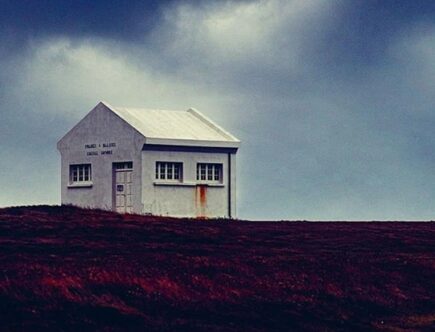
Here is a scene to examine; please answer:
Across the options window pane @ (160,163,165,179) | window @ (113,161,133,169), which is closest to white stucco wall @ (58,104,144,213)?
window @ (113,161,133,169)

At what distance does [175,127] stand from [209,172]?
9.21 feet

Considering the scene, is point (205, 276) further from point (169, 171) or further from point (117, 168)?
point (117, 168)

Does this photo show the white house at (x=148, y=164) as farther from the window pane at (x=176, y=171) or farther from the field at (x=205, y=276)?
the field at (x=205, y=276)

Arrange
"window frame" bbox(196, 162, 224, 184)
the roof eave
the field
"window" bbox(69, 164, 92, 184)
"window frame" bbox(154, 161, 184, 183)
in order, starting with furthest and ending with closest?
"window" bbox(69, 164, 92, 184), "window frame" bbox(196, 162, 224, 184), "window frame" bbox(154, 161, 184, 183), the roof eave, the field

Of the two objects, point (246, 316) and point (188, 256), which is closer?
point (246, 316)

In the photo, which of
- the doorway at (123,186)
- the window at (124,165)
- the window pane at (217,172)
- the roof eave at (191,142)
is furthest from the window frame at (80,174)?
the window pane at (217,172)

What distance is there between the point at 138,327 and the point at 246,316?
3.38 metres

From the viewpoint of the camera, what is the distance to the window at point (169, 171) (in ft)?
175

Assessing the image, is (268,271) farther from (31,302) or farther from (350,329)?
(31,302)

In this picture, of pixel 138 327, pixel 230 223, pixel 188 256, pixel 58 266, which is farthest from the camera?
pixel 230 223

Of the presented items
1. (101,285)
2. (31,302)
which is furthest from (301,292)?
(31,302)

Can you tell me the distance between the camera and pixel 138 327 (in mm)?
29297

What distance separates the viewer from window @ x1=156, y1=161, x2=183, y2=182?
53375mm

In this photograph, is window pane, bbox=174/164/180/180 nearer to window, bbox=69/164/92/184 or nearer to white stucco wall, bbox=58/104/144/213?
white stucco wall, bbox=58/104/144/213
